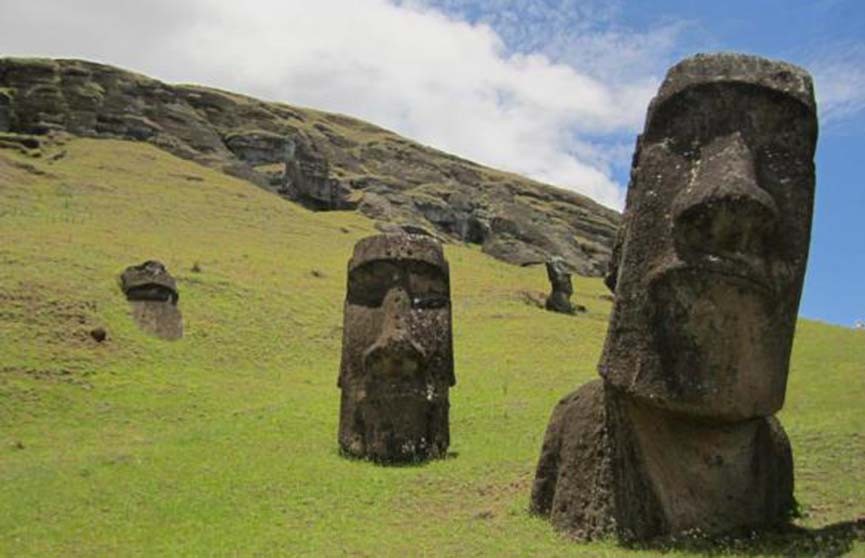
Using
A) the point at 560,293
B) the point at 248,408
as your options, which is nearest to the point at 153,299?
the point at 248,408

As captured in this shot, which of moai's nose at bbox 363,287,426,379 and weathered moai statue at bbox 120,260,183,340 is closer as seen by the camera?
moai's nose at bbox 363,287,426,379

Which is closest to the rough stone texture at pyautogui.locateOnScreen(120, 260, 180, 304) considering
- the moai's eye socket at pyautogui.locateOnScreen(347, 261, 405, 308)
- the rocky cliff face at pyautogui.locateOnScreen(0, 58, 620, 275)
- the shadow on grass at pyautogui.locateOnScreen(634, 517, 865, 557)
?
the moai's eye socket at pyautogui.locateOnScreen(347, 261, 405, 308)

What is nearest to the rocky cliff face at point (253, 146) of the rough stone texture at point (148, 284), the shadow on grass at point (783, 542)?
the rough stone texture at point (148, 284)

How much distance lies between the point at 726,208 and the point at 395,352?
26.7ft

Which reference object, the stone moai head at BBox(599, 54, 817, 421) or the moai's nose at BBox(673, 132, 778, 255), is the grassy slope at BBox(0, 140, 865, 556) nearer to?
the stone moai head at BBox(599, 54, 817, 421)

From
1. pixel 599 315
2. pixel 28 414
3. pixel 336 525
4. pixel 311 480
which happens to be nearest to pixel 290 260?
pixel 599 315

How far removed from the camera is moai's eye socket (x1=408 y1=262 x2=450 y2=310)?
54.2 feet

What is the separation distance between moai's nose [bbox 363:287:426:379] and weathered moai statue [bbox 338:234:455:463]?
0.02 m

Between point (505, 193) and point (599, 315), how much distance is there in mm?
71662

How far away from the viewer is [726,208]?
842 cm

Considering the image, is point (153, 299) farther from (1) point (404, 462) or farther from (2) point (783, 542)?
(2) point (783, 542)

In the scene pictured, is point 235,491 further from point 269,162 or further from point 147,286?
point 269,162

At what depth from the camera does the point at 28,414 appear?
2030 cm

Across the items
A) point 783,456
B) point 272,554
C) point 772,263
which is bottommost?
point 272,554
